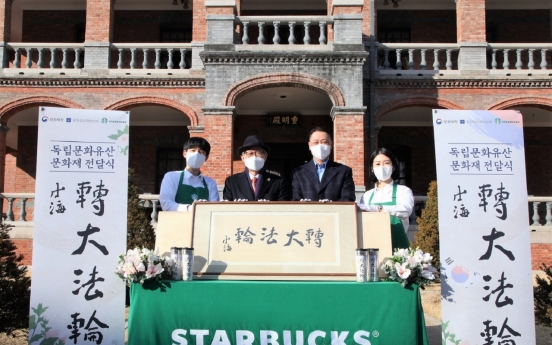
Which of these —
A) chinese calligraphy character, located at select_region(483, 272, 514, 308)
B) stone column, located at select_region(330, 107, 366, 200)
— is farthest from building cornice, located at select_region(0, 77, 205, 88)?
chinese calligraphy character, located at select_region(483, 272, 514, 308)

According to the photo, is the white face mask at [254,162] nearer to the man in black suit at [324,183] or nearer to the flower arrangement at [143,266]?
the man in black suit at [324,183]

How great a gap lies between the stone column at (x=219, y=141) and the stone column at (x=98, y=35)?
3684mm

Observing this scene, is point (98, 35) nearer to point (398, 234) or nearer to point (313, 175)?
point (313, 175)

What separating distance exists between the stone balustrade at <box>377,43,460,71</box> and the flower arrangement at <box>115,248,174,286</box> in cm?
1116

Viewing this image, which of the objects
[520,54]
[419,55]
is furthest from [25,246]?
[520,54]

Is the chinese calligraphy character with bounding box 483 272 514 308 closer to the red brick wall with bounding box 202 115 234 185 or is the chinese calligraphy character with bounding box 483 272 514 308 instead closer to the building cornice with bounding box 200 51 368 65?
the red brick wall with bounding box 202 115 234 185

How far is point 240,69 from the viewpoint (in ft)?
40.2

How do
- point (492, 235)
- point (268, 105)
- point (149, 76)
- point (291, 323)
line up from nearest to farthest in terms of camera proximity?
point (291, 323)
point (492, 235)
point (149, 76)
point (268, 105)

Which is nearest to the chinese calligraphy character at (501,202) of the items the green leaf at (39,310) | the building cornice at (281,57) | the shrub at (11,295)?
the green leaf at (39,310)

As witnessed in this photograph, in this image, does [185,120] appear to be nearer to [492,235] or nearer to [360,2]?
[360,2]

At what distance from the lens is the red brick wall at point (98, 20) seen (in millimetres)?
13789

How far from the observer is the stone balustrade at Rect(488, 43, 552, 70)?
13.5 metres

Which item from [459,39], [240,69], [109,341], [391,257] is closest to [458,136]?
[391,257]

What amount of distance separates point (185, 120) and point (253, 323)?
1285cm
